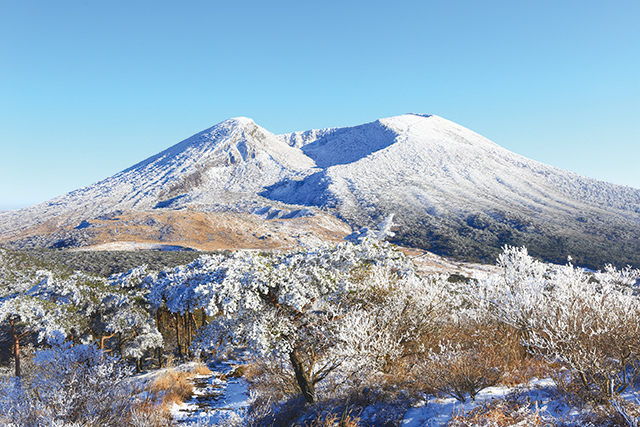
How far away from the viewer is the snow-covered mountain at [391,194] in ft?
196

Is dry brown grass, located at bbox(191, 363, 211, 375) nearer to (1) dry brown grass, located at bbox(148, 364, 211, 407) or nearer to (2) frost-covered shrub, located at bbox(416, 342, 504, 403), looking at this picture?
(1) dry brown grass, located at bbox(148, 364, 211, 407)

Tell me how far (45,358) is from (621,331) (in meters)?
10.6

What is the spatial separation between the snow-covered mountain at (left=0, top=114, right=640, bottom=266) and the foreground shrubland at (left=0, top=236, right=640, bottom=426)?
4881 cm

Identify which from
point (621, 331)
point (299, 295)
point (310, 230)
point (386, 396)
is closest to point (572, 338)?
point (621, 331)

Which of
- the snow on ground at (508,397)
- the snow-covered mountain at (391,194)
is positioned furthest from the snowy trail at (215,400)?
the snow-covered mountain at (391,194)

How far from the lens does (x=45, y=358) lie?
21.7 ft

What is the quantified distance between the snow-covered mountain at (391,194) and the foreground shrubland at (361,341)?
160 feet

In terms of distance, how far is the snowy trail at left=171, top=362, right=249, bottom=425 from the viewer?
755cm

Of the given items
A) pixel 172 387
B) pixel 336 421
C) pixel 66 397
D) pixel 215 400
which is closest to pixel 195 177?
pixel 172 387

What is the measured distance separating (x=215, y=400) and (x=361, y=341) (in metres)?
5.27

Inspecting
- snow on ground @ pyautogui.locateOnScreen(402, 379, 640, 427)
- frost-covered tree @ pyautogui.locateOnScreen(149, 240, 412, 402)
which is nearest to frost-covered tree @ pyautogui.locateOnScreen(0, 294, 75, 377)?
frost-covered tree @ pyautogui.locateOnScreen(149, 240, 412, 402)

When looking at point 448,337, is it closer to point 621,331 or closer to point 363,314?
point 363,314

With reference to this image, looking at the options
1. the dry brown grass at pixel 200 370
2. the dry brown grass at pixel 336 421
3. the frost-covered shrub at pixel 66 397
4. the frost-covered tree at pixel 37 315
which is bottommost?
the dry brown grass at pixel 200 370

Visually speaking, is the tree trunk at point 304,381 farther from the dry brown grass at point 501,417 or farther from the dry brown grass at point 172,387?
the dry brown grass at point 172,387
